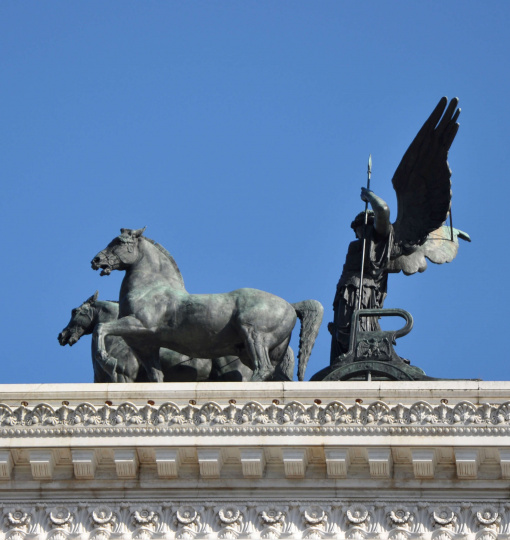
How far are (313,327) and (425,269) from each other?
292 centimetres

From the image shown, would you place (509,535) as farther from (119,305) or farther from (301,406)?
(119,305)

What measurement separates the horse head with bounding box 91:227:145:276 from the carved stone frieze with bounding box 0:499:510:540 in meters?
5.72

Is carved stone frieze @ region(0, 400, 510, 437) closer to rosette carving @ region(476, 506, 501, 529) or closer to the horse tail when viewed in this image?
rosette carving @ region(476, 506, 501, 529)

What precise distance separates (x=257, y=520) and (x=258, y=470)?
0.60 m

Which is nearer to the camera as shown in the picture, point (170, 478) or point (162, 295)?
point (170, 478)

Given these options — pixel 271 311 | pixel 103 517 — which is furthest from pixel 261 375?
pixel 103 517

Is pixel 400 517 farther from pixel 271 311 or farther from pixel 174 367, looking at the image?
pixel 174 367

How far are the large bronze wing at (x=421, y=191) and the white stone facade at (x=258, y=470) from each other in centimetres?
650

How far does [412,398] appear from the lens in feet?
84.5

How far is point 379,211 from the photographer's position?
101ft

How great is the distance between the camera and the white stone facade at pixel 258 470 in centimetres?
2469

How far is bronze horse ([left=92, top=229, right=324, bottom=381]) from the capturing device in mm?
28781

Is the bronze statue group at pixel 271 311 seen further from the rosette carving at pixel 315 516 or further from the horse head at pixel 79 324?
the rosette carving at pixel 315 516

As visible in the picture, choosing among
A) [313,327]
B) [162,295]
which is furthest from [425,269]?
[162,295]
